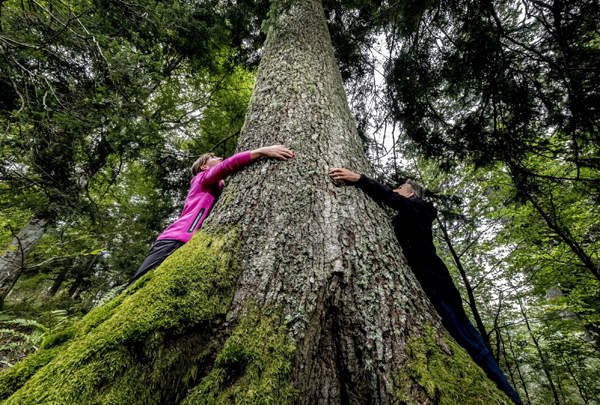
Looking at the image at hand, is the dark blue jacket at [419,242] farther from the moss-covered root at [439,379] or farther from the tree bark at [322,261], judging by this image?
the moss-covered root at [439,379]

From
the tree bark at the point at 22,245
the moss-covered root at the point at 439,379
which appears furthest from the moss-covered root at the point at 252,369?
the tree bark at the point at 22,245

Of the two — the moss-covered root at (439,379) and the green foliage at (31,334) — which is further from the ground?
the moss-covered root at (439,379)

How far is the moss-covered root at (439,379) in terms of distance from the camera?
83 centimetres

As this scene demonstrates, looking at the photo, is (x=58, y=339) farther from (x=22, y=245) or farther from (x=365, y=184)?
(x=22, y=245)

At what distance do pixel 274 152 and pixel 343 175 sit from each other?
0.54m

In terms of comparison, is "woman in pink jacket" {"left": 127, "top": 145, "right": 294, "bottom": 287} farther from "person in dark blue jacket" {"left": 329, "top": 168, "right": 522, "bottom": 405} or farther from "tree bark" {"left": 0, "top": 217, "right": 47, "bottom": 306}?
"tree bark" {"left": 0, "top": 217, "right": 47, "bottom": 306}

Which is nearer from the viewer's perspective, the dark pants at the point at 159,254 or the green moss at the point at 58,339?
the green moss at the point at 58,339

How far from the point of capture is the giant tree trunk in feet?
2.65

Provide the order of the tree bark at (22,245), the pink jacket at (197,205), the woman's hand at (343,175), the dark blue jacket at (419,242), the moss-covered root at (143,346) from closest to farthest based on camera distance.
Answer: the moss-covered root at (143,346) → the woman's hand at (343,175) → the dark blue jacket at (419,242) → the pink jacket at (197,205) → the tree bark at (22,245)

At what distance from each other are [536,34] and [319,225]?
6.11 m

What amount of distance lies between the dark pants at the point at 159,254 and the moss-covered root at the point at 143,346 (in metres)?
0.96

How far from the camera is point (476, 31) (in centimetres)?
411

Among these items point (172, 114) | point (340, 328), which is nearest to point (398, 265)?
point (340, 328)

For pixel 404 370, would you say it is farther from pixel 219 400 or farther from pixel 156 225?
pixel 156 225
